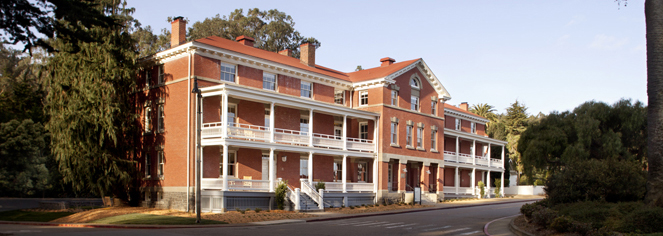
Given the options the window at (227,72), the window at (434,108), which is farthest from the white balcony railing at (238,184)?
the window at (434,108)

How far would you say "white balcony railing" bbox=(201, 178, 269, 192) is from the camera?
28.7 meters

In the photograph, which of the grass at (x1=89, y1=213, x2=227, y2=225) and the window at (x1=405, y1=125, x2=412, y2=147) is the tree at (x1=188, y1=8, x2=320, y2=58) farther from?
the grass at (x1=89, y1=213, x2=227, y2=225)

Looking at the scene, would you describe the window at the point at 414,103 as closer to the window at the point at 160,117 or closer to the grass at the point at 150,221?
the window at the point at 160,117

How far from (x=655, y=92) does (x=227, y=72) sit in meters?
22.5

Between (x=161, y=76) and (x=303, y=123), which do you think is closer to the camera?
(x=161, y=76)

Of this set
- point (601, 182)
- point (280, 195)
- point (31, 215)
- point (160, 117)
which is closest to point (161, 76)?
point (160, 117)

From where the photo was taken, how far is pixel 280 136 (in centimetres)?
3212

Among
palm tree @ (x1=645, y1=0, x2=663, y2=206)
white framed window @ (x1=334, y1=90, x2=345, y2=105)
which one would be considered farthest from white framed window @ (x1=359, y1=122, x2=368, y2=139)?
palm tree @ (x1=645, y1=0, x2=663, y2=206)

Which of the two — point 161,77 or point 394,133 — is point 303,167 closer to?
point 394,133

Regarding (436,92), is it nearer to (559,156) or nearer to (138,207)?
(559,156)

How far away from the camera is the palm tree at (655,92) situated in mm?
17938

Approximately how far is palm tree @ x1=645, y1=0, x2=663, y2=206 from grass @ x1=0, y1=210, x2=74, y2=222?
27172 mm

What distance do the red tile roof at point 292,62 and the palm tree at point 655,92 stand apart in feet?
71.2

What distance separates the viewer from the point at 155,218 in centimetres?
2327
